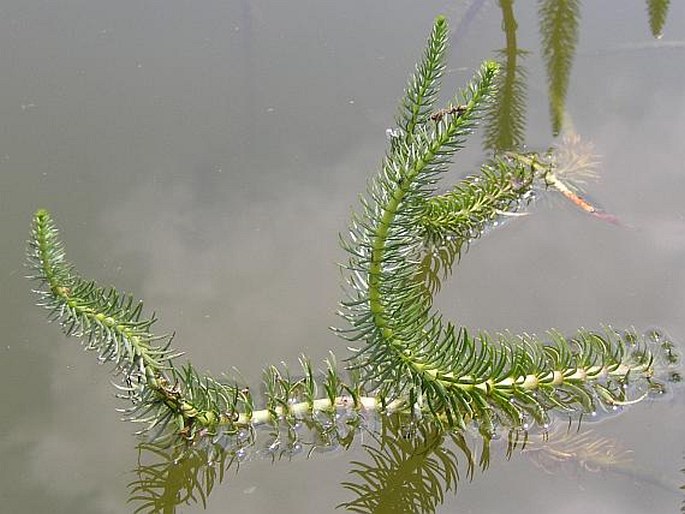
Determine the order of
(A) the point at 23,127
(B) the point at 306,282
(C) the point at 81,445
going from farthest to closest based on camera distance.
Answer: (A) the point at 23,127
(B) the point at 306,282
(C) the point at 81,445

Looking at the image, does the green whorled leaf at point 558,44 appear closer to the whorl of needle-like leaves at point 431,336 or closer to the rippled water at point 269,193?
the rippled water at point 269,193

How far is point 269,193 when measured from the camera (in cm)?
338

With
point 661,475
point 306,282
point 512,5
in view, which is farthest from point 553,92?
point 661,475

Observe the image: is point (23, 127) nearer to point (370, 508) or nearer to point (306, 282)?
point (306, 282)

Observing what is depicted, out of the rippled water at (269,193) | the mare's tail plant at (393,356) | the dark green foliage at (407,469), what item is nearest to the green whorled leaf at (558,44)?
the rippled water at (269,193)

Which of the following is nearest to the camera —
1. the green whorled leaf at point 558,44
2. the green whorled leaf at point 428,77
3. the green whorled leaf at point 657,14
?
the green whorled leaf at point 428,77

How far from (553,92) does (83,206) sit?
2.15 metres

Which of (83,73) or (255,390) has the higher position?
(83,73)

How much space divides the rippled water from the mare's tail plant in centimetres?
13

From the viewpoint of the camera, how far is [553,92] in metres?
3.85

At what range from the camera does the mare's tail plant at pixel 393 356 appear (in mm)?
1898

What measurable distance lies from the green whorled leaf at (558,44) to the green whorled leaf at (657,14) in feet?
1.19

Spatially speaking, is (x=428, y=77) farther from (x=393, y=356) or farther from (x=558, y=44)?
(x=558, y=44)

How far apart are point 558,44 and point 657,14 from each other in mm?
585
